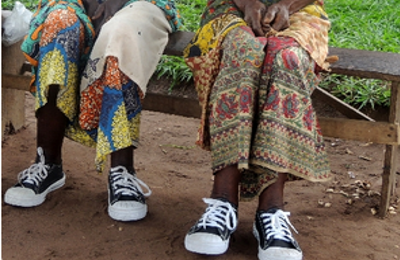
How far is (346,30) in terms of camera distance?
489 centimetres

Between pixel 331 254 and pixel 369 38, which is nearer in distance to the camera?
pixel 331 254

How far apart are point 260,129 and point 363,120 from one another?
811 mm

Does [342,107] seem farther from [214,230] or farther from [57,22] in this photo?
[57,22]

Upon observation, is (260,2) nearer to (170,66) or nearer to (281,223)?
(281,223)

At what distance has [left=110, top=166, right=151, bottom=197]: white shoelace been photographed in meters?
2.37

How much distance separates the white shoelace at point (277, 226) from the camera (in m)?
2.00

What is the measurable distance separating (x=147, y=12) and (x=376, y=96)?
2171 millimetres

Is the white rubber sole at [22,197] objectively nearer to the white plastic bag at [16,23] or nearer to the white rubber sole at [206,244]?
the white rubber sole at [206,244]

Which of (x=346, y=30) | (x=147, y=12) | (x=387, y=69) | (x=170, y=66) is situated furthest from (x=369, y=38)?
(x=147, y=12)

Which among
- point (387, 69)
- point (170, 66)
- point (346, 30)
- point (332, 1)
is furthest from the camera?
point (332, 1)

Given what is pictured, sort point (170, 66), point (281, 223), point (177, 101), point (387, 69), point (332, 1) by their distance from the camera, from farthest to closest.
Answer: point (332, 1)
point (170, 66)
point (177, 101)
point (387, 69)
point (281, 223)

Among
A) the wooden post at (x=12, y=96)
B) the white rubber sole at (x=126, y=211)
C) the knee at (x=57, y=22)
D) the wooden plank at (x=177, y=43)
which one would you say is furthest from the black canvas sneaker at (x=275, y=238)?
the wooden post at (x=12, y=96)

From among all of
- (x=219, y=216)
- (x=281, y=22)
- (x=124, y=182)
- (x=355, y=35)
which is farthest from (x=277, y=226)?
(x=355, y=35)

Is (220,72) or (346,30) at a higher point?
(220,72)
